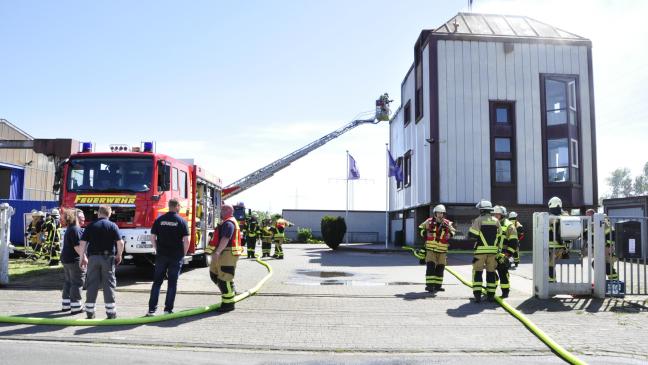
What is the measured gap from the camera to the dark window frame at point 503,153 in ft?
81.7

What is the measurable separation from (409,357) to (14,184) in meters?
30.9

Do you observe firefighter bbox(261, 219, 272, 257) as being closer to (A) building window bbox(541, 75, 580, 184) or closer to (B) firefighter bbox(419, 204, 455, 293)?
(B) firefighter bbox(419, 204, 455, 293)

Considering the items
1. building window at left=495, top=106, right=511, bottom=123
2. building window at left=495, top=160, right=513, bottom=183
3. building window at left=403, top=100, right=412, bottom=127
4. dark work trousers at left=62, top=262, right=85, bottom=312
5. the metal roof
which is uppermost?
the metal roof

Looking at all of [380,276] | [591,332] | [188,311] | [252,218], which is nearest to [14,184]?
[252,218]

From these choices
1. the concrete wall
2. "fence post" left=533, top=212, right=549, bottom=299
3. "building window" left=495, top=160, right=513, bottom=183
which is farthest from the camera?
the concrete wall

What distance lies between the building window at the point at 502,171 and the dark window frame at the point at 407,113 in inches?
252

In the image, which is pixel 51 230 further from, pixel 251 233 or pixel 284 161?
pixel 284 161

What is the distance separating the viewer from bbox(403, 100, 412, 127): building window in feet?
98.8

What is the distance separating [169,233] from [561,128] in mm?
22344

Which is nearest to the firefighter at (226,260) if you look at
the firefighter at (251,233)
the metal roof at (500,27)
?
the firefighter at (251,233)

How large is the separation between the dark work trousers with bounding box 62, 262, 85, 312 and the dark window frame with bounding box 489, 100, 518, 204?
68.6ft

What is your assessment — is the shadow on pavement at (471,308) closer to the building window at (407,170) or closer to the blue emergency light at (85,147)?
the blue emergency light at (85,147)

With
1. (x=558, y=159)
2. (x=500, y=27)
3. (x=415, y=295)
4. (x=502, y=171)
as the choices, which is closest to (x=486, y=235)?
(x=415, y=295)

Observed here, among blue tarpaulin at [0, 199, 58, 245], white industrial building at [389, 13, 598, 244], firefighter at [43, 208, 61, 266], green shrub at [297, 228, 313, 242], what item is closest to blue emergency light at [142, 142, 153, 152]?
firefighter at [43, 208, 61, 266]
